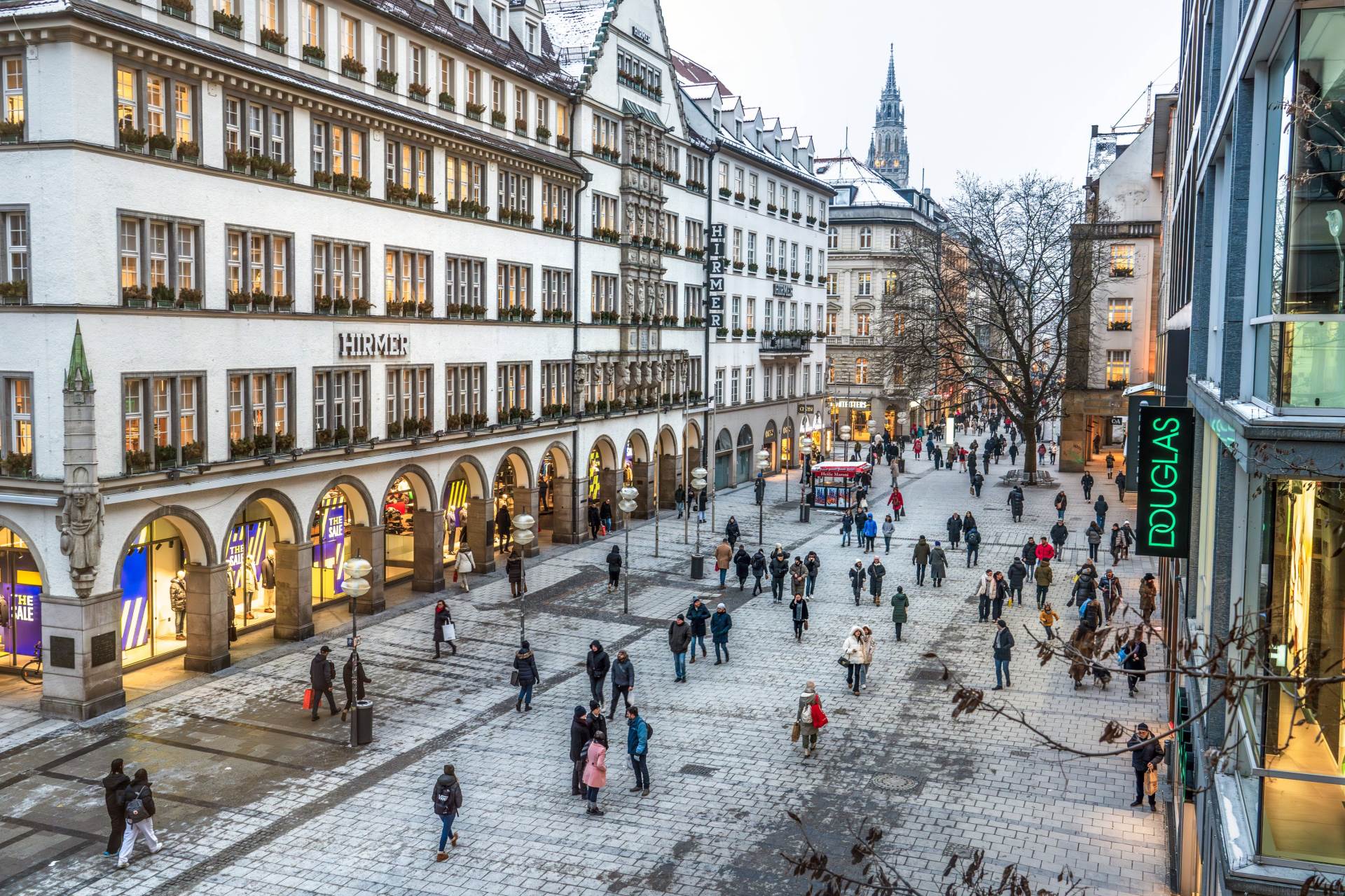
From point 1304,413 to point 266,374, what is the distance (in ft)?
84.9

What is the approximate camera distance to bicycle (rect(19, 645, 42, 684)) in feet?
84.9

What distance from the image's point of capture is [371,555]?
33438mm

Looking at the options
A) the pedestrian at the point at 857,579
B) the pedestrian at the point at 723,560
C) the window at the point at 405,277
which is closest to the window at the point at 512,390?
the window at the point at 405,277

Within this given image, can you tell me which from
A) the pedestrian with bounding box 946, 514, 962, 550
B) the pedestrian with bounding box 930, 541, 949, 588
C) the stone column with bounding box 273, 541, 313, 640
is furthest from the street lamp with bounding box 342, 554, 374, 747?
the pedestrian with bounding box 946, 514, 962, 550

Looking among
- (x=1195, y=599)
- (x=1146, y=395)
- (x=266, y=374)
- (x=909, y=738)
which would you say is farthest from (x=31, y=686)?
(x=1146, y=395)

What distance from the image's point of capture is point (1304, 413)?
26.7 ft

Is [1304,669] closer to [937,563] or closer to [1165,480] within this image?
[1165,480]

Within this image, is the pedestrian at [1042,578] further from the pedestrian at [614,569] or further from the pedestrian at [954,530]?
the pedestrian at [614,569]

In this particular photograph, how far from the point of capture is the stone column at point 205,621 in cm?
2681

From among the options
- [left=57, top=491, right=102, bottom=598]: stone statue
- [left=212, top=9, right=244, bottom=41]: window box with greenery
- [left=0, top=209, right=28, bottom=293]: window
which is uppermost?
[left=212, top=9, right=244, bottom=41]: window box with greenery

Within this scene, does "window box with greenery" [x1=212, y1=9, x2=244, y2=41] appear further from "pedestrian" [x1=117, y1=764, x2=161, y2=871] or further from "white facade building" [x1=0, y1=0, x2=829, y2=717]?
"pedestrian" [x1=117, y1=764, x2=161, y2=871]

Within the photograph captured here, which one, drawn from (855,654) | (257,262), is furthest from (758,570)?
(257,262)

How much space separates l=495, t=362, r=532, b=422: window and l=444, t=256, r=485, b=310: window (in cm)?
265

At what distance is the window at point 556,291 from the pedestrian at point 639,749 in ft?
83.8
